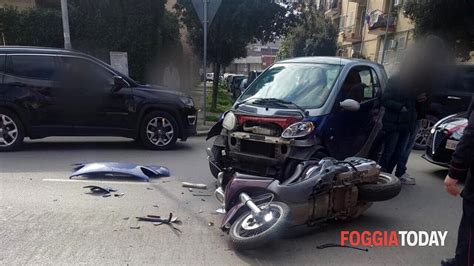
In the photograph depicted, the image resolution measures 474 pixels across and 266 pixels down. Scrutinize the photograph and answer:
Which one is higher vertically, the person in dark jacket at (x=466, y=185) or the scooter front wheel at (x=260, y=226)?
the person in dark jacket at (x=466, y=185)

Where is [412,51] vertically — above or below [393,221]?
above

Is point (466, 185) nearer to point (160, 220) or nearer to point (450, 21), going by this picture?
point (160, 220)

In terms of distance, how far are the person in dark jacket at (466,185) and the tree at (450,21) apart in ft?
34.2

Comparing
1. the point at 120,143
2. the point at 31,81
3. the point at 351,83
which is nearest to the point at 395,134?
the point at 351,83

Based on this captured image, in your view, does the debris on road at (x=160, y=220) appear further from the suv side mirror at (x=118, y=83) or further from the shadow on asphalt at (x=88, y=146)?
the suv side mirror at (x=118, y=83)

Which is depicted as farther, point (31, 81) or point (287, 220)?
point (31, 81)

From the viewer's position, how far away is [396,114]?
5727mm

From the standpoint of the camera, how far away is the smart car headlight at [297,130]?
4527mm

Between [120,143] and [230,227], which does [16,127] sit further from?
[230,227]

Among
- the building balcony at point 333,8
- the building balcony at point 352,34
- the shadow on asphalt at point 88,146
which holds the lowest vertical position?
the shadow on asphalt at point 88,146

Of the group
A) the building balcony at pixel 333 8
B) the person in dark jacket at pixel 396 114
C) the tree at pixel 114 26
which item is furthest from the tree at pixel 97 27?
the building balcony at pixel 333 8

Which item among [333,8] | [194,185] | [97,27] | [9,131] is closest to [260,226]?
[194,185]

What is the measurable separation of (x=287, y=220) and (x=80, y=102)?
544 cm

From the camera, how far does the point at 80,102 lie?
759 centimetres
